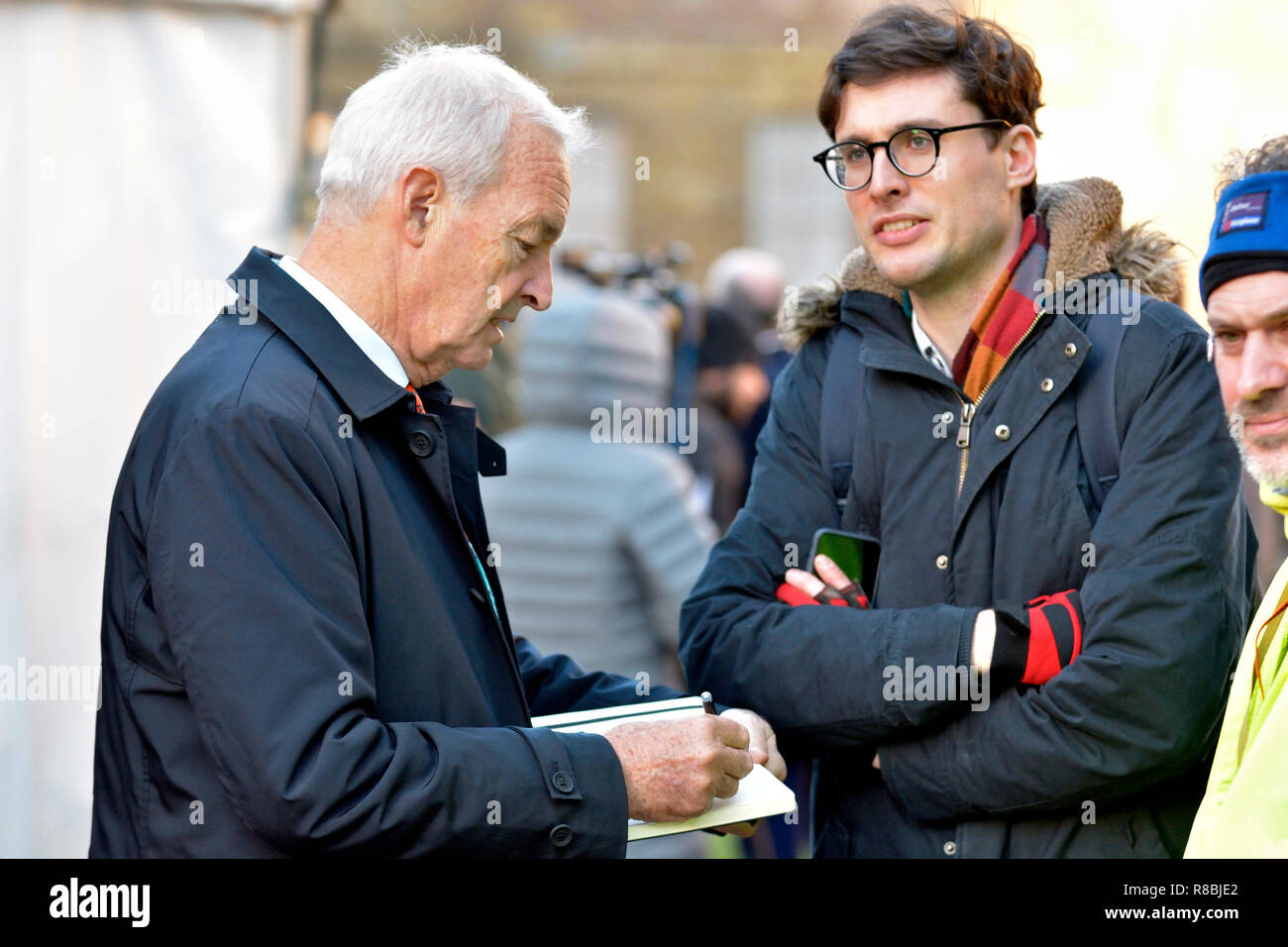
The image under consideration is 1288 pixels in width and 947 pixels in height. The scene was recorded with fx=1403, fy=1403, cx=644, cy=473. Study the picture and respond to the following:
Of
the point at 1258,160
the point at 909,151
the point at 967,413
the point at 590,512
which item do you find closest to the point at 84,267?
the point at 590,512

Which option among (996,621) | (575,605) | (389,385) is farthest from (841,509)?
(575,605)

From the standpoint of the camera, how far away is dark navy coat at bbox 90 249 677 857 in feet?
6.22

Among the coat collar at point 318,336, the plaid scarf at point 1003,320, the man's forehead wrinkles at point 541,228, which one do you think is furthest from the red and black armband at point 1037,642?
the coat collar at point 318,336

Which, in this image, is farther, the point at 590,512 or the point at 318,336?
the point at 590,512

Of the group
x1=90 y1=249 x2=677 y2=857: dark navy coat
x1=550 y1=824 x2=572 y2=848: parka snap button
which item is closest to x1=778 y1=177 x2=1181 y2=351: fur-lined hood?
x1=90 y1=249 x2=677 y2=857: dark navy coat

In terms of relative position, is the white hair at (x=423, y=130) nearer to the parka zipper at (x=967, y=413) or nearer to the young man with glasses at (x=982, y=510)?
the young man with glasses at (x=982, y=510)

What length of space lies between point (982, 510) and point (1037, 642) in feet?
0.90

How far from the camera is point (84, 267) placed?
3865 mm

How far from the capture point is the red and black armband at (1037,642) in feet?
8.29

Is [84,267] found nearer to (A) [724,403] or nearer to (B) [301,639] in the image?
(B) [301,639]

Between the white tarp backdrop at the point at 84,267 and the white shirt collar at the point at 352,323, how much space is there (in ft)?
6.06

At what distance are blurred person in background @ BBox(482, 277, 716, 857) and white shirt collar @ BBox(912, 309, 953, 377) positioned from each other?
5.59 ft

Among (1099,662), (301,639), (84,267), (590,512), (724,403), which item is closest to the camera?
(301,639)

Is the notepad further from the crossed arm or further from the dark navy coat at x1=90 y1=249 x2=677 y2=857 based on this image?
the crossed arm
